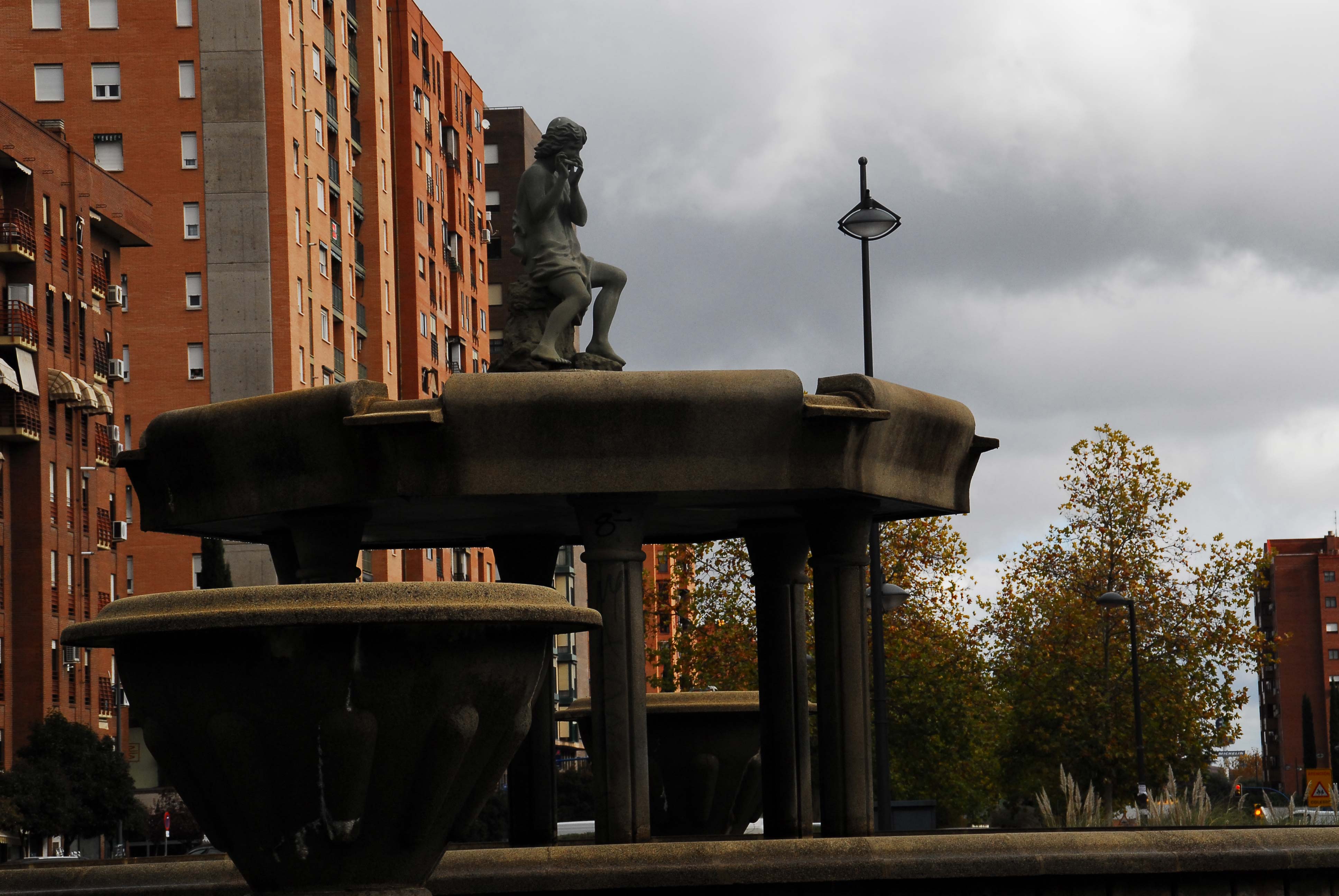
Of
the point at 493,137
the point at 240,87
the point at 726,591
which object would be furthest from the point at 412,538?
the point at 493,137

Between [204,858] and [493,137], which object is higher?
[493,137]

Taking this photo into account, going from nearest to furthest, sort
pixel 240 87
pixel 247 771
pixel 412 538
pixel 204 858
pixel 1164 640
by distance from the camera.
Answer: pixel 247 771
pixel 204 858
pixel 412 538
pixel 1164 640
pixel 240 87

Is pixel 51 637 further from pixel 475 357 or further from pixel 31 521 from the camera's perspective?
pixel 475 357

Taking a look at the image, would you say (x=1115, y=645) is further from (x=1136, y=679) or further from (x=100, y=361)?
(x=100, y=361)

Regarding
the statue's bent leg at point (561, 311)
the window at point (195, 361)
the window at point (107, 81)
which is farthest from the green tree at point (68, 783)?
the statue's bent leg at point (561, 311)

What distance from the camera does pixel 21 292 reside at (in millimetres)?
56500

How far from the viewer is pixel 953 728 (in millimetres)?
45781

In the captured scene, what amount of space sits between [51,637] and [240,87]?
60.7 ft

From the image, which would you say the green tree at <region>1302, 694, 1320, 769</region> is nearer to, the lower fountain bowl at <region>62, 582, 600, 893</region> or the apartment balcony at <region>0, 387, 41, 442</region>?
the apartment balcony at <region>0, 387, 41, 442</region>

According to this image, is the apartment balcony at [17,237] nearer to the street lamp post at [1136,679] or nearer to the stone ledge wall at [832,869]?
the street lamp post at [1136,679]

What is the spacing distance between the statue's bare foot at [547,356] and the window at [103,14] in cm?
5636

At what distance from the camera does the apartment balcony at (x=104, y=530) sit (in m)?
61.2

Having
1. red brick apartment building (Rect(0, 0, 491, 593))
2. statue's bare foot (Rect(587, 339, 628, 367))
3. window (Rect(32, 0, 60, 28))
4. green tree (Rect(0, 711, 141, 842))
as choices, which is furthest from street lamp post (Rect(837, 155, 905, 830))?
window (Rect(32, 0, 60, 28))

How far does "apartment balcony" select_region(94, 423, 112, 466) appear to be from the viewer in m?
61.2
